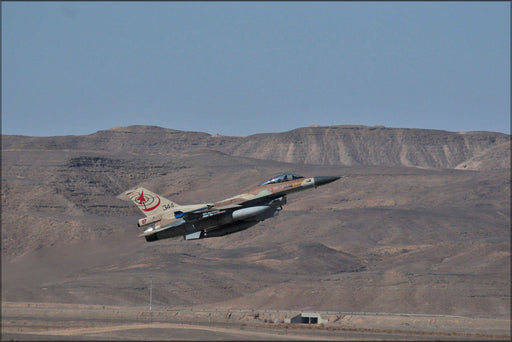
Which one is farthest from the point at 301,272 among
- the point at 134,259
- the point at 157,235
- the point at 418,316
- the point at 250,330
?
the point at 157,235

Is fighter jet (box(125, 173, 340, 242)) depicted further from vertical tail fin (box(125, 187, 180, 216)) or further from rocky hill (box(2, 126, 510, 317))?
rocky hill (box(2, 126, 510, 317))

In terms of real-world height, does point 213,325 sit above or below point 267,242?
below

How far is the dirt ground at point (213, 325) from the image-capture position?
64.1 metres

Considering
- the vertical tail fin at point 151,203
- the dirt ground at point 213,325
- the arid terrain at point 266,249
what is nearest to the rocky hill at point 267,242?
the arid terrain at point 266,249

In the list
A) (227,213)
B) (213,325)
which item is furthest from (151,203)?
(213,325)

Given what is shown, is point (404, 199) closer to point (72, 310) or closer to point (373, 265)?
point (373, 265)

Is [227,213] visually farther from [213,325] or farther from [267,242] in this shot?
[267,242]

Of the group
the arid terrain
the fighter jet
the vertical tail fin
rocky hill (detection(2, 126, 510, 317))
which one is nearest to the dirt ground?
the arid terrain

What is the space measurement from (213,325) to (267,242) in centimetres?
5807

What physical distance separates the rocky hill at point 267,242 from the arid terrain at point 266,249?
0.23 metres

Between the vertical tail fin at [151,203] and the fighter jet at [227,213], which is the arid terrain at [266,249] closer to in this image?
Result: the vertical tail fin at [151,203]

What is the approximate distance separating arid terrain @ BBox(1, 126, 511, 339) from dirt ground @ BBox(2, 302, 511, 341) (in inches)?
19.9

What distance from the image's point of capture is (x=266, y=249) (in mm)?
122188

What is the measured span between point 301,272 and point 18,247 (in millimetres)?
36800
